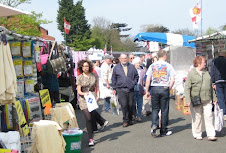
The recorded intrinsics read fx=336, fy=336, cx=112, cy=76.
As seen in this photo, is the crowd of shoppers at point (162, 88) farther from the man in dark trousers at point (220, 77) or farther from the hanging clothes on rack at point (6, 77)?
the hanging clothes on rack at point (6, 77)

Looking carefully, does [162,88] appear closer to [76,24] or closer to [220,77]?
[220,77]

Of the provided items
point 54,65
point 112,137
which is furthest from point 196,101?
point 54,65

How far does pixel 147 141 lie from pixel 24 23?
87.1 feet

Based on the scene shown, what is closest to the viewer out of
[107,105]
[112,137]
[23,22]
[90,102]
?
[90,102]

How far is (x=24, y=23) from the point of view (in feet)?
103

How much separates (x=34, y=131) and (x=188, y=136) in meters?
3.72

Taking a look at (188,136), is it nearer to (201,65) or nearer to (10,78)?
(201,65)

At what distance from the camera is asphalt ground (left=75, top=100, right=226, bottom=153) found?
6641 mm

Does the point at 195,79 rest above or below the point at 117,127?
above

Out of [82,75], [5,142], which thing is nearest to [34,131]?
[5,142]

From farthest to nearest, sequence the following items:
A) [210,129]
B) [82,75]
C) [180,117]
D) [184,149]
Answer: [180,117] < [82,75] < [210,129] < [184,149]

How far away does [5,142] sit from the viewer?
16.3 feet

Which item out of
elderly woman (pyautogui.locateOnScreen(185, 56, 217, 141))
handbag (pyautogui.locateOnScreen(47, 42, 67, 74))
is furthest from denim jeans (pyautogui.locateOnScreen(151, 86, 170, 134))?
handbag (pyautogui.locateOnScreen(47, 42, 67, 74))

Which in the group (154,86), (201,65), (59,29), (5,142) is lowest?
(5,142)
